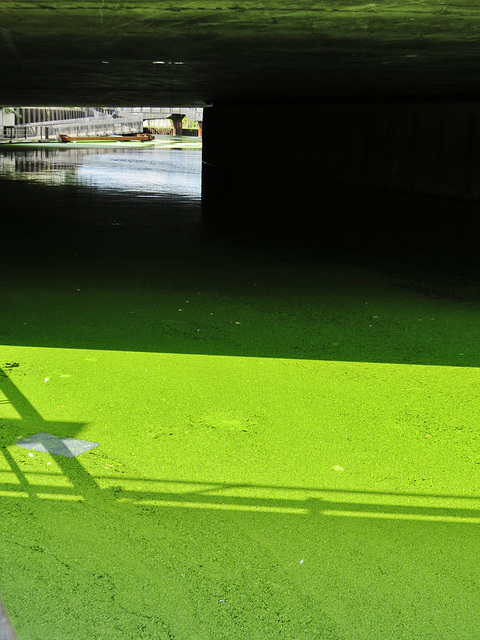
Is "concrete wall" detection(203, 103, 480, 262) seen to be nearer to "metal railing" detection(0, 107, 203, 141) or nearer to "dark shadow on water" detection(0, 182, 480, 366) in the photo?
"dark shadow on water" detection(0, 182, 480, 366)

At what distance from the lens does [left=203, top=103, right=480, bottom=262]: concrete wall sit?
A: 1465 cm

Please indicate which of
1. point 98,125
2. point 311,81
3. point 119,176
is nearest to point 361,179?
point 311,81

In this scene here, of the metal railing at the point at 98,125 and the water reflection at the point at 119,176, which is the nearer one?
the water reflection at the point at 119,176

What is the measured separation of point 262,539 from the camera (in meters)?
3.48

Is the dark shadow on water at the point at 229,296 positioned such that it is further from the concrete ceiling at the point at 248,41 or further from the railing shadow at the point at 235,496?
the concrete ceiling at the point at 248,41

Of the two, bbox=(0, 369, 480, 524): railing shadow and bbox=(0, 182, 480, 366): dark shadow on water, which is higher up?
bbox=(0, 369, 480, 524): railing shadow

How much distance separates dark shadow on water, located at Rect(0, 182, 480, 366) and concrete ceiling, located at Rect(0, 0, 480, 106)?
323cm

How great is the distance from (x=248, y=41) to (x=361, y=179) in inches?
663

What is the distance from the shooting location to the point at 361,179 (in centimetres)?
2627

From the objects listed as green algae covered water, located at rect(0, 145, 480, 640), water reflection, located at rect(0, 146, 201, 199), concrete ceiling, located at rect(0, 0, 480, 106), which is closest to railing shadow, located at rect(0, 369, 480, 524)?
green algae covered water, located at rect(0, 145, 480, 640)

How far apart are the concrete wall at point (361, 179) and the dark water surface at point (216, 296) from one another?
179 centimetres

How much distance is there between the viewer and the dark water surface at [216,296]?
684cm

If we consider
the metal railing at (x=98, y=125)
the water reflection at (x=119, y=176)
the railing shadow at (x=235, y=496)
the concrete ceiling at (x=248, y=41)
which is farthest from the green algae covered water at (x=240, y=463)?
the metal railing at (x=98, y=125)

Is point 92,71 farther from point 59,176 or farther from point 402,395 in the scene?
point 402,395
